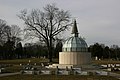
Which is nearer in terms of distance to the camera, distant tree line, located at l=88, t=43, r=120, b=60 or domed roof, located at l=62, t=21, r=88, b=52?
domed roof, located at l=62, t=21, r=88, b=52

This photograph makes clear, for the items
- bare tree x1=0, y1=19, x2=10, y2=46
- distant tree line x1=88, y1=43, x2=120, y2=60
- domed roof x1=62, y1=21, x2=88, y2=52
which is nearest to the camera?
domed roof x1=62, y1=21, x2=88, y2=52

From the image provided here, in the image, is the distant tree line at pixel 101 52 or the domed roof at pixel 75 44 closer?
the domed roof at pixel 75 44

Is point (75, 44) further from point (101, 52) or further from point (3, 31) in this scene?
point (101, 52)

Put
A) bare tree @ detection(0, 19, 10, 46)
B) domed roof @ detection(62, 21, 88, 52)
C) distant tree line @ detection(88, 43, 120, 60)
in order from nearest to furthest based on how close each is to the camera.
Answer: domed roof @ detection(62, 21, 88, 52) < bare tree @ detection(0, 19, 10, 46) < distant tree line @ detection(88, 43, 120, 60)

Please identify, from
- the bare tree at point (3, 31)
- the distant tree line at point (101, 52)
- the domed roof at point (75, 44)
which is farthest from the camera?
the distant tree line at point (101, 52)

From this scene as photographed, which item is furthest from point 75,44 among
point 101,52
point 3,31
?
point 101,52

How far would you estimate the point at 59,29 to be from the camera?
60.2 metres

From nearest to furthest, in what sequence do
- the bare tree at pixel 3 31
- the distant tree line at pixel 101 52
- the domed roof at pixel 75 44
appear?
the domed roof at pixel 75 44
the bare tree at pixel 3 31
the distant tree line at pixel 101 52

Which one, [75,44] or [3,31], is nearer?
[75,44]

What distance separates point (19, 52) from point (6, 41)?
32.5m

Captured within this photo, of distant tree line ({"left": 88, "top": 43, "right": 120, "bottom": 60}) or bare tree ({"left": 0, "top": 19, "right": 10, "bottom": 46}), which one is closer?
bare tree ({"left": 0, "top": 19, "right": 10, "bottom": 46})

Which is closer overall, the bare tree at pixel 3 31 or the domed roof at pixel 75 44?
the domed roof at pixel 75 44

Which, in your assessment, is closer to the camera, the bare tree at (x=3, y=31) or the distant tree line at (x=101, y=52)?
the bare tree at (x=3, y=31)

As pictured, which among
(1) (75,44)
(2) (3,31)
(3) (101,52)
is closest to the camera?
(1) (75,44)
